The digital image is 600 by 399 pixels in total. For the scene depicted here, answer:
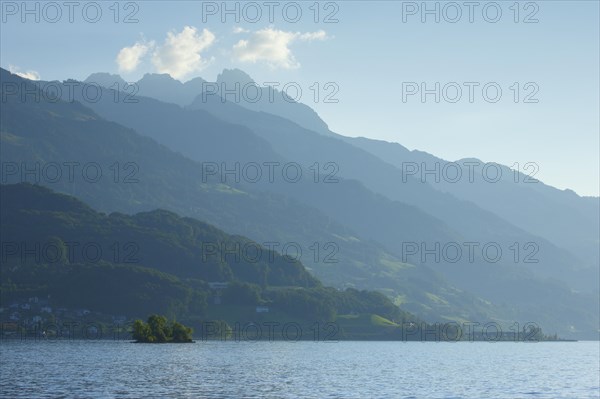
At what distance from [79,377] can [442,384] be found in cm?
5702

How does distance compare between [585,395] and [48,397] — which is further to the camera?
[585,395]

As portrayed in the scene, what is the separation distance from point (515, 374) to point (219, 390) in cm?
8156

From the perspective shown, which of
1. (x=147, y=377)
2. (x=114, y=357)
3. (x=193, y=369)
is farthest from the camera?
(x=114, y=357)

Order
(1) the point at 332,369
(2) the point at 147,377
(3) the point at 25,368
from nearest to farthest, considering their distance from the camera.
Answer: (2) the point at 147,377, (3) the point at 25,368, (1) the point at 332,369

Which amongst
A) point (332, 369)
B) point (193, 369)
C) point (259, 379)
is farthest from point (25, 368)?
point (332, 369)

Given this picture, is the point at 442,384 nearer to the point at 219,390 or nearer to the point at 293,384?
the point at 293,384

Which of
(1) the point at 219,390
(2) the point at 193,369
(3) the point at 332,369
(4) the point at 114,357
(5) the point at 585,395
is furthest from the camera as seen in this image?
(4) the point at 114,357

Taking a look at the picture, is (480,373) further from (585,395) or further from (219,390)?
(219,390)

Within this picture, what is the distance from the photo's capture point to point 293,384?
12456cm

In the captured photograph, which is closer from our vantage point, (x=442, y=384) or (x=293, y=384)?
(x=293, y=384)

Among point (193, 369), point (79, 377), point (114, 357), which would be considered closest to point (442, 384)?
point (193, 369)

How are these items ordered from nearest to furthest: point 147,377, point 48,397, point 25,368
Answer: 1. point 48,397
2. point 147,377
3. point 25,368

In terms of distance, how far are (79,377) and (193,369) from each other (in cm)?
3243

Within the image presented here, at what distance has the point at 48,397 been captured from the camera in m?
94.2
